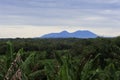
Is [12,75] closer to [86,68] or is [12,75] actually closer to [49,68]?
[86,68]

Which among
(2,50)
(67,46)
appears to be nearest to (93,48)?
(2,50)

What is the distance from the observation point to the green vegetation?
787 cm

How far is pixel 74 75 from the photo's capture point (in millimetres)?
15531

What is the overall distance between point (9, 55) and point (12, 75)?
11520 mm

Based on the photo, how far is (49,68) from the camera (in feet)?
59.4

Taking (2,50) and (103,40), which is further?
(2,50)

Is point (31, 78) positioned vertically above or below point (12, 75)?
below

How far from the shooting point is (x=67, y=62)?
13.1m

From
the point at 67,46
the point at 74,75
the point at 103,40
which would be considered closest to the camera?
the point at 74,75

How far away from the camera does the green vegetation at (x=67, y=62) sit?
25.8ft

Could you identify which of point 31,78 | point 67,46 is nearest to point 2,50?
point 67,46

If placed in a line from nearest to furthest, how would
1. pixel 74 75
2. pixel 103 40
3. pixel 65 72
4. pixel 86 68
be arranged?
pixel 65 72
pixel 74 75
pixel 86 68
pixel 103 40

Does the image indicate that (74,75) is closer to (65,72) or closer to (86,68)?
(86,68)

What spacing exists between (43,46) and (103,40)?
48.1 metres
